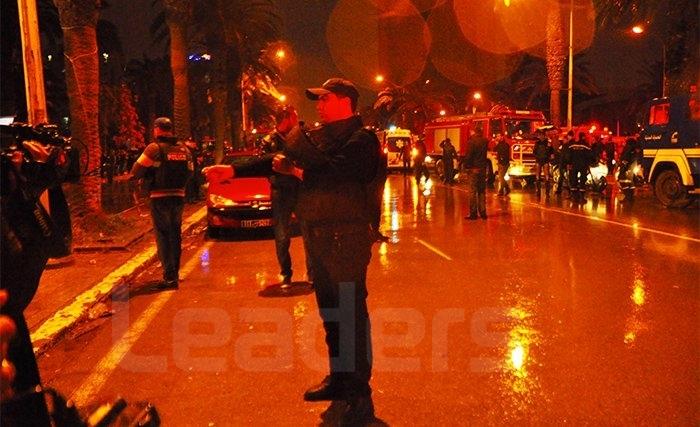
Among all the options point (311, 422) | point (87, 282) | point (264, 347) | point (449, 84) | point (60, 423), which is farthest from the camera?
point (449, 84)

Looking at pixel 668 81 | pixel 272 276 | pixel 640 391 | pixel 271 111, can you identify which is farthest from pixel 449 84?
pixel 640 391

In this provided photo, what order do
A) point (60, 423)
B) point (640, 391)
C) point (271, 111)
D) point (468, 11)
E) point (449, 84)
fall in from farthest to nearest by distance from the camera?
1. point (271, 111)
2. point (449, 84)
3. point (468, 11)
4. point (640, 391)
5. point (60, 423)

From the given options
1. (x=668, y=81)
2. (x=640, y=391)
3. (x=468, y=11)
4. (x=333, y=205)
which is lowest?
(x=640, y=391)

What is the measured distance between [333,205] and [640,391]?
7.87ft

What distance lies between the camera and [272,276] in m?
8.91

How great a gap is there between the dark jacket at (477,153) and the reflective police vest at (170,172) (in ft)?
26.4

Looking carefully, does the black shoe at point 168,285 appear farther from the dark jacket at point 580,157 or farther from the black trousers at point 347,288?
the dark jacket at point 580,157

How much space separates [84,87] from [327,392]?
9.73 meters

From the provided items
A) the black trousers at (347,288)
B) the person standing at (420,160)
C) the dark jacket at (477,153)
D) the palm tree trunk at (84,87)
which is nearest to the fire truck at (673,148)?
the dark jacket at (477,153)

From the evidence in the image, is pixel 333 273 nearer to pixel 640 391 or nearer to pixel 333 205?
pixel 333 205

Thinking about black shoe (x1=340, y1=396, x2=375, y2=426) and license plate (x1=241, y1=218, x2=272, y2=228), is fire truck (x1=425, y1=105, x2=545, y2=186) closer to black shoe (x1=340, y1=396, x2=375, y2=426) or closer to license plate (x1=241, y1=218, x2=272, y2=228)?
license plate (x1=241, y1=218, x2=272, y2=228)

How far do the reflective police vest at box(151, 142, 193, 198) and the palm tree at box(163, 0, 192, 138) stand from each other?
13552 millimetres

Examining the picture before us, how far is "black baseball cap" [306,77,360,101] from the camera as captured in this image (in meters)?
4.39

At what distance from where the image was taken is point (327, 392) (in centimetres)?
455
